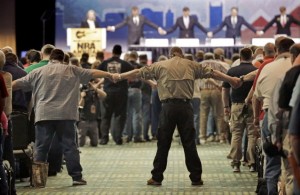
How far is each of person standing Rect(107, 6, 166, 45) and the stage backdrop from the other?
91 cm

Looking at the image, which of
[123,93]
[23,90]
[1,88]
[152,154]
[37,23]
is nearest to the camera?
[1,88]

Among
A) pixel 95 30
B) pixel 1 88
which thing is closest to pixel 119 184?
pixel 1 88

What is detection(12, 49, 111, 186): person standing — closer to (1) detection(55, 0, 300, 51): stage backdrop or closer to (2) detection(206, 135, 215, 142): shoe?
(2) detection(206, 135, 215, 142): shoe

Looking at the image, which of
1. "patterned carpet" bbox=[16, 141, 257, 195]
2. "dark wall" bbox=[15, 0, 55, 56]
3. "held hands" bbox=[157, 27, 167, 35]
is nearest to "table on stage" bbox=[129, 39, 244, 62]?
"held hands" bbox=[157, 27, 167, 35]

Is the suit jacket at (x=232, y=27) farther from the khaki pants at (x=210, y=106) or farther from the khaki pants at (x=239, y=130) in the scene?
the khaki pants at (x=239, y=130)

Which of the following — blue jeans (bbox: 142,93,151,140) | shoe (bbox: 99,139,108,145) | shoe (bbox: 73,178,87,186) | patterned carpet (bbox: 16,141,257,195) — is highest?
blue jeans (bbox: 142,93,151,140)

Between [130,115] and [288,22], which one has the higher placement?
[288,22]

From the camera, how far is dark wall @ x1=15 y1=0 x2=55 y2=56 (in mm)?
27906

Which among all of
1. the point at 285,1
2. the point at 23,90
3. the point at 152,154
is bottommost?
the point at 152,154

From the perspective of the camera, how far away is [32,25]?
28.1 m

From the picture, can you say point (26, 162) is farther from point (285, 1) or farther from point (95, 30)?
point (285, 1)

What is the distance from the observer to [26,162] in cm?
1145

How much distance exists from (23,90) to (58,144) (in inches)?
56.5

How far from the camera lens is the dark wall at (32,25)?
27906 mm
